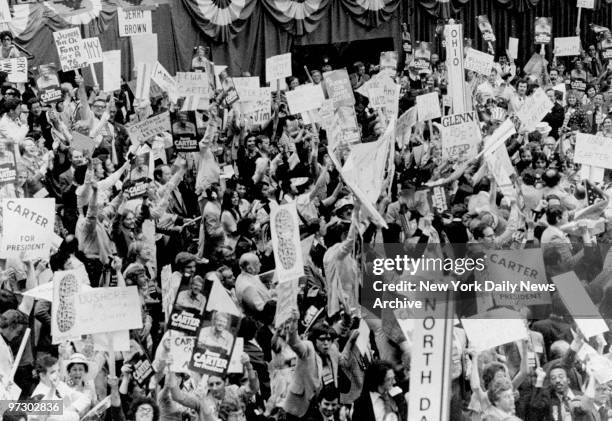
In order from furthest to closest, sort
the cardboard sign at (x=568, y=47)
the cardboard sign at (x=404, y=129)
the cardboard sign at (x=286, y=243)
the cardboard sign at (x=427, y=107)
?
the cardboard sign at (x=568, y=47)
the cardboard sign at (x=404, y=129)
the cardboard sign at (x=427, y=107)
the cardboard sign at (x=286, y=243)

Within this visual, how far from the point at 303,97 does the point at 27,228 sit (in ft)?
19.2

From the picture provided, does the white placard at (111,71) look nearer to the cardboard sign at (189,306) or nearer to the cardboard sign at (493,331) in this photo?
the cardboard sign at (189,306)

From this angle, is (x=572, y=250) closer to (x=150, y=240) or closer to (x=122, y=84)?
(x=150, y=240)

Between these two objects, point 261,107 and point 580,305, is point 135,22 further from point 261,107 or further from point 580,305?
point 580,305

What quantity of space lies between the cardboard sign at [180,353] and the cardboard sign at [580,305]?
2.86 meters

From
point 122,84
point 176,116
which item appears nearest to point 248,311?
point 176,116

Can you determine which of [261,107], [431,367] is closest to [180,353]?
[431,367]

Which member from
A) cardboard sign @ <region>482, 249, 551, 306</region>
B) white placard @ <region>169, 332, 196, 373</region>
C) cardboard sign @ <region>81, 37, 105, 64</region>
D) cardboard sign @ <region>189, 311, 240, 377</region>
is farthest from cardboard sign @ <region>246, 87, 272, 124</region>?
white placard @ <region>169, 332, 196, 373</region>

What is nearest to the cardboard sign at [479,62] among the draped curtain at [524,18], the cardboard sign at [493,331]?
the cardboard sign at [493,331]

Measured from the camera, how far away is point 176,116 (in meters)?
15.3

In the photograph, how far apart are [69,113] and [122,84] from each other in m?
2.11

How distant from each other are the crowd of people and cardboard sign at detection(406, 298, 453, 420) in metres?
1.70

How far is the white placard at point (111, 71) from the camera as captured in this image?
15922 millimetres

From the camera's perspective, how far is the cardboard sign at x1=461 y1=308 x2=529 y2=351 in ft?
33.4
